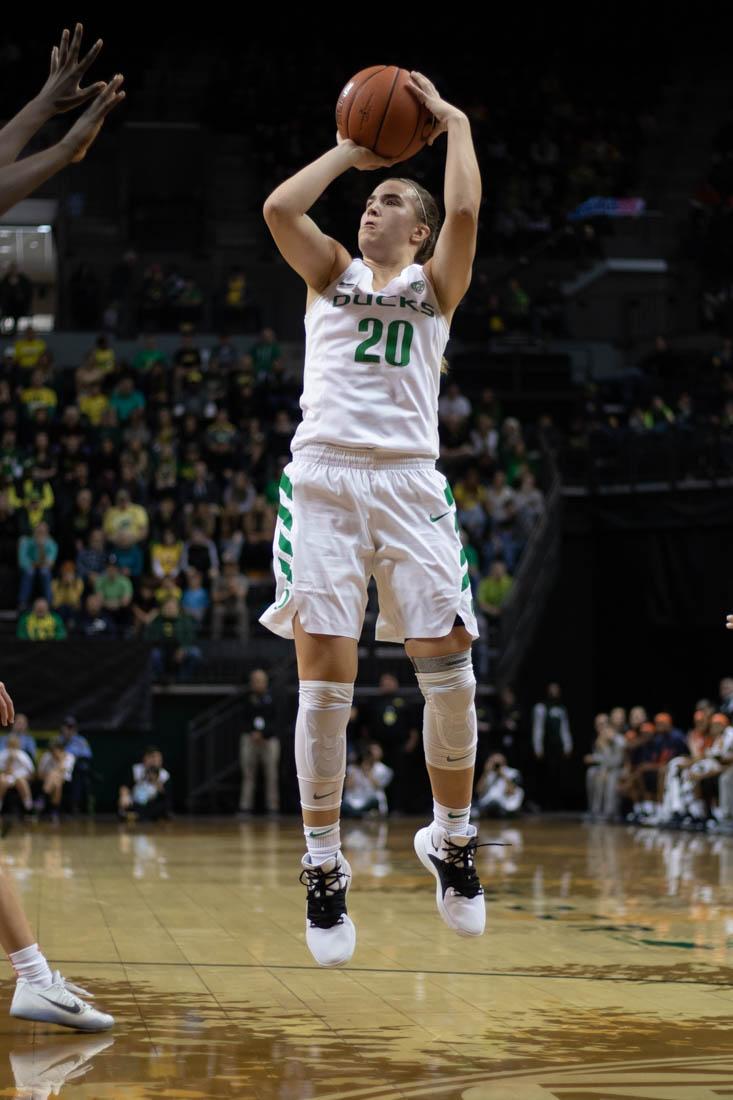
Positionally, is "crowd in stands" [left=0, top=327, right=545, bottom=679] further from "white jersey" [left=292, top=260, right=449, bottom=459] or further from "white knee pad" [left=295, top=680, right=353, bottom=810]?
"white jersey" [left=292, top=260, right=449, bottom=459]

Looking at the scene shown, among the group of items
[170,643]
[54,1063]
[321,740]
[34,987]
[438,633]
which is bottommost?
[54,1063]

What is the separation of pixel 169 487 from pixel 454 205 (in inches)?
629

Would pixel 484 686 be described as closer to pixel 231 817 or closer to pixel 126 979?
pixel 231 817

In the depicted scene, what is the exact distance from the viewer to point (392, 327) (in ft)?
17.4

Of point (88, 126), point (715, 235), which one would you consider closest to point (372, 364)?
point (88, 126)

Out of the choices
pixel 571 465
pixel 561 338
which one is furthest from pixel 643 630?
pixel 561 338

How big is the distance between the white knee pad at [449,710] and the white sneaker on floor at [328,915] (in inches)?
20.7

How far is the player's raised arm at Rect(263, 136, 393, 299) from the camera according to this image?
16.8 ft

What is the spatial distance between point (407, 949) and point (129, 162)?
23.1 metres

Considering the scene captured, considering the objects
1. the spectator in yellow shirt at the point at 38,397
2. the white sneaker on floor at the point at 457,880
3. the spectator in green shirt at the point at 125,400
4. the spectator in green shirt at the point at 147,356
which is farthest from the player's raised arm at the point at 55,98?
the spectator in green shirt at the point at 147,356

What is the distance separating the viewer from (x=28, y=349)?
23562 mm

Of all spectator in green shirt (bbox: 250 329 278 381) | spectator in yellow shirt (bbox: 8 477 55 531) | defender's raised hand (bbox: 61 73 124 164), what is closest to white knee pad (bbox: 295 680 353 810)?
defender's raised hand (bbox: 61 73 124 164)

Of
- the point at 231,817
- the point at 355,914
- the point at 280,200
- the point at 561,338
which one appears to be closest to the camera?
the point at 280,200

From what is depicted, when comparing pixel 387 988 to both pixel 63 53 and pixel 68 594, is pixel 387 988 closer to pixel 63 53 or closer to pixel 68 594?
pixel 63 53
